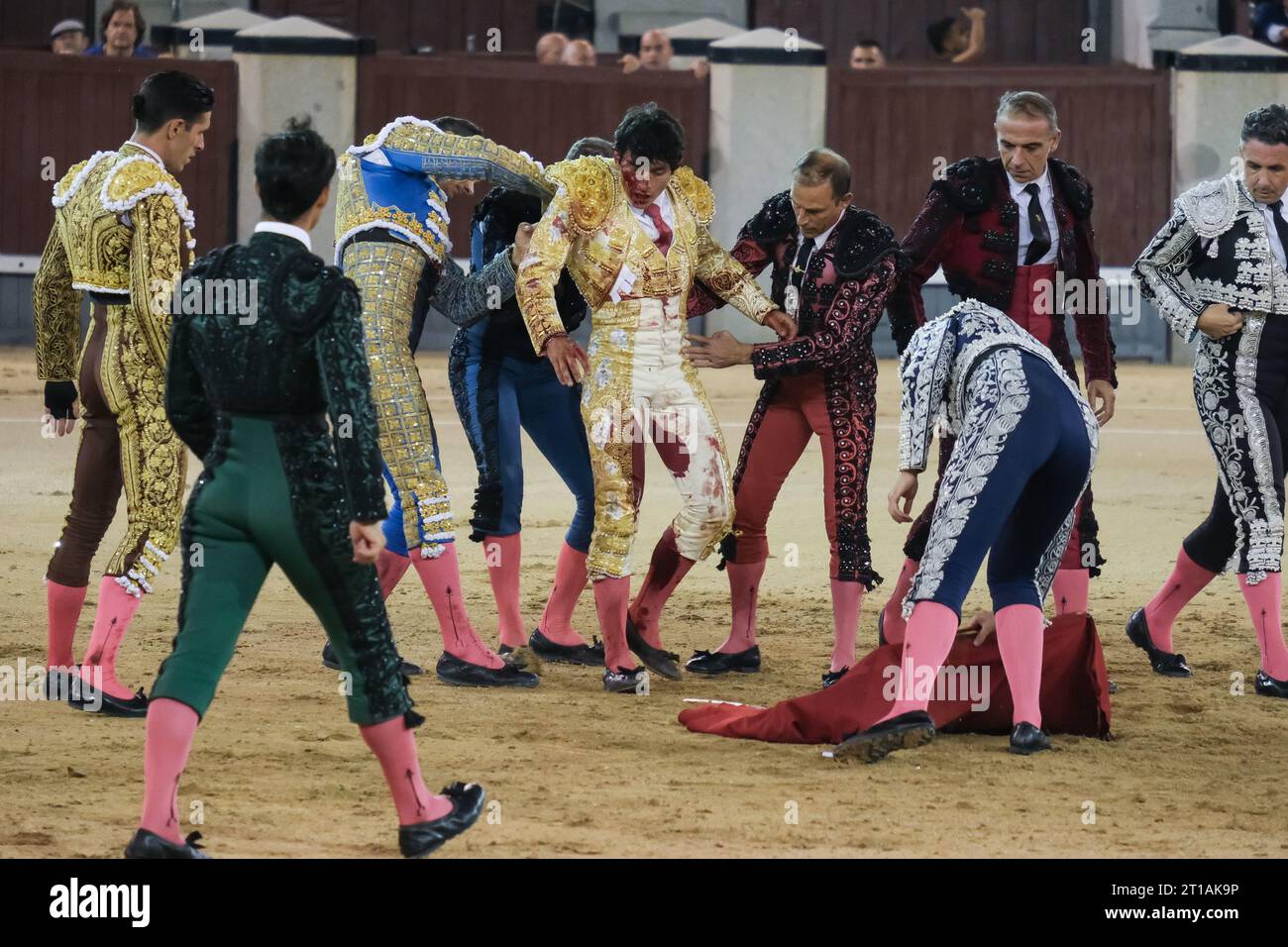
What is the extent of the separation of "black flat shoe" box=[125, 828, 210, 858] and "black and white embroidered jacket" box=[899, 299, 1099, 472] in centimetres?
220

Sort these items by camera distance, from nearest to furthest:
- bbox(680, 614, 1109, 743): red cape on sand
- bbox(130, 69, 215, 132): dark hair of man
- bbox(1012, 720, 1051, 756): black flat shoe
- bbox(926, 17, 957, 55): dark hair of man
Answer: bbox(1012, 720, 1051, 756): black flat shoe → bbox(680, 614, 1109, 743): red cape on sand → bbox(130, 69, 215, 132): dark hair of man → bbox(926, 17, 957, 55): dark hair of man

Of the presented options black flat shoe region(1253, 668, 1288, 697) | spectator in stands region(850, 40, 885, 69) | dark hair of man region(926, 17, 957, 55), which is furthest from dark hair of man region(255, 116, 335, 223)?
dark hair of man region(926, 17, 957, 55)

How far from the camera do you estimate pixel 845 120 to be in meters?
18.3

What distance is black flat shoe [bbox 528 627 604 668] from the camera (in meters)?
6.89

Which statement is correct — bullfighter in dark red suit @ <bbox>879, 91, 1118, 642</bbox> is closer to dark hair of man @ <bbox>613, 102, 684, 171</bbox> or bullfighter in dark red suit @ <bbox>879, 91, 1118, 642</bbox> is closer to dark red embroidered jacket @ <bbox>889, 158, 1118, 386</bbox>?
dark red embroidered jacket @ <bbox>889, 158, 1118, 386</bbox>

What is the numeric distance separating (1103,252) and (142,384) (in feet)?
45.5

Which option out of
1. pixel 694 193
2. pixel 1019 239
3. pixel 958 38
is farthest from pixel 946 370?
pixel 958 38

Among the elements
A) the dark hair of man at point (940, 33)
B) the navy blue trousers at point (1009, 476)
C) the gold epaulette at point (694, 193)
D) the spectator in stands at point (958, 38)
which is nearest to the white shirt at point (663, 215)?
the gold epaulette at point (694, 193)

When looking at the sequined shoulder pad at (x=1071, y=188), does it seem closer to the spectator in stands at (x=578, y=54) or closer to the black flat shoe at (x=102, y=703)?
the black flat shoe at (x=102, y=703)

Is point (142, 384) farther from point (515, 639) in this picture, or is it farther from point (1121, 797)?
point (1121, 797)

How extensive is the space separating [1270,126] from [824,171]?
143 cm

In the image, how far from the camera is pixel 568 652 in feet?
22.7

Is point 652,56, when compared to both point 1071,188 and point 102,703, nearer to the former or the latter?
point 1071,188

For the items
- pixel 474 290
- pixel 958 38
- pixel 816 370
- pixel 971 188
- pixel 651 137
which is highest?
pixel 958 38
